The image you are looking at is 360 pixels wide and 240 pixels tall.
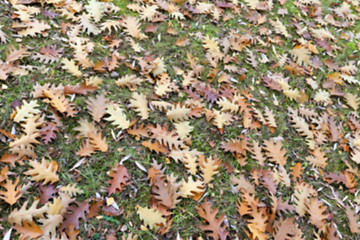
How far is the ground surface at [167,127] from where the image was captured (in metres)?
1.99

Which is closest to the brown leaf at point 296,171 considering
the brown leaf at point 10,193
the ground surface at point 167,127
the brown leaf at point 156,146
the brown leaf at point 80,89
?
the ground surface at point 167,127

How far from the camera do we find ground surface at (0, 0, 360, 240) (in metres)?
1.99

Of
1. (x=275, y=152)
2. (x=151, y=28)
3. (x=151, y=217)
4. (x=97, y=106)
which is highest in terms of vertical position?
(x=151, y=28)

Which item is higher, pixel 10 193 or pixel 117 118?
pixel 117 118

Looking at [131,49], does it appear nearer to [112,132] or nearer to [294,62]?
[112,132]

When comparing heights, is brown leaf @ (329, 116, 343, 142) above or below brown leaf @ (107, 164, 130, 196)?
above

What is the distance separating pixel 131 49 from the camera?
297 centimetres

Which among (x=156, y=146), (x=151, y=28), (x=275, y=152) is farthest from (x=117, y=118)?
(x=275, y=152)

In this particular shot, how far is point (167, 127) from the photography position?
8.19 feet

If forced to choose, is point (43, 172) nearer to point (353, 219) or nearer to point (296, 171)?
point (296, 171)

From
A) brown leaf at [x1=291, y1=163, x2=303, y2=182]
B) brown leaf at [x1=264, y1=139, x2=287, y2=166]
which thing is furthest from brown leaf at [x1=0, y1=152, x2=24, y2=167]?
brown leaf at [x1=291, y1=163, x2=303, y2=182]

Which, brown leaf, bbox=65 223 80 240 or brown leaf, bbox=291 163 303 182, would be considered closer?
brown leaf, bbox=65 223 80 240

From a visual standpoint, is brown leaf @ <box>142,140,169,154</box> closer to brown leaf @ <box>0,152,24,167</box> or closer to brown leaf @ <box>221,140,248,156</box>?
brown leaf @ <box>221,140,248,156</box>

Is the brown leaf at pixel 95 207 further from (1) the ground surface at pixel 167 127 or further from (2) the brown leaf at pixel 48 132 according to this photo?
(2) the brown leaf at pixel 48 132
